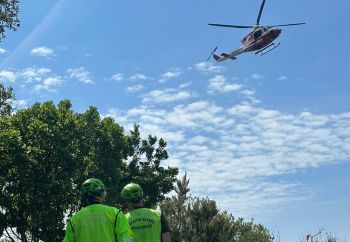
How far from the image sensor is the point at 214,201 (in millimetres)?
45406

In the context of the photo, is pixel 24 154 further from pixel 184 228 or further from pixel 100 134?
pixel 184 228

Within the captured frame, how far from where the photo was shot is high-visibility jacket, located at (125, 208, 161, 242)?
701 centimetres

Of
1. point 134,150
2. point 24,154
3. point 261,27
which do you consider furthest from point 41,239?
point 261,27

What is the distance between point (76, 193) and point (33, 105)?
662cm

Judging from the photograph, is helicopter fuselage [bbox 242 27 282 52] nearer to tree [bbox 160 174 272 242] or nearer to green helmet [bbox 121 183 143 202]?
tree [bbox 160 174 272 242]

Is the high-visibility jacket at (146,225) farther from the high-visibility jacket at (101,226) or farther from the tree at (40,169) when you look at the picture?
the tree at (40,169)

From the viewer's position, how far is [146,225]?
7.02 m

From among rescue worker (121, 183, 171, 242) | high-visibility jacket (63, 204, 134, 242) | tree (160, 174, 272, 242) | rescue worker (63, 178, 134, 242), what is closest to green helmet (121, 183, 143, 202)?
rescue worker (121, 183, 171, 242)

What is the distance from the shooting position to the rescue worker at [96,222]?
548 cm

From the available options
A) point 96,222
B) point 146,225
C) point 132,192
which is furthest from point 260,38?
point 96,222

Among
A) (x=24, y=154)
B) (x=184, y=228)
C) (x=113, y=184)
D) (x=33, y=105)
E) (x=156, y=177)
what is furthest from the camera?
(x=184, y=228)

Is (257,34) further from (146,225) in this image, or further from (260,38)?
(146,225)

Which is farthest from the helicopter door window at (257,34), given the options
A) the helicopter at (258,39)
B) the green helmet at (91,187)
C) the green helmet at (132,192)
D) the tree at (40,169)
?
the green helmet at (91,187)

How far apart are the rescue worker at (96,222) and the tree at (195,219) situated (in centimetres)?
3765
